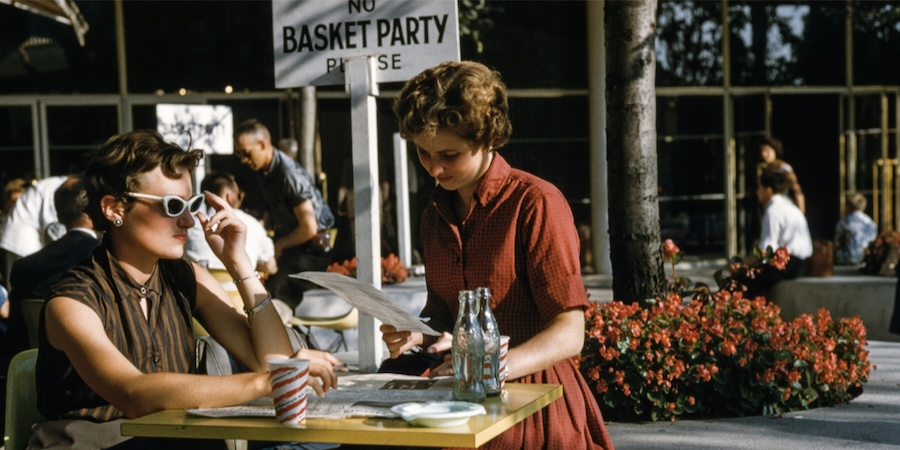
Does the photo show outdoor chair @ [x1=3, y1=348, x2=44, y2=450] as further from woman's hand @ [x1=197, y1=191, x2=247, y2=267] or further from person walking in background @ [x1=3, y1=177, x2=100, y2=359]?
person walking in background @ [x1=3, y1=177, x2=100, y2=359]

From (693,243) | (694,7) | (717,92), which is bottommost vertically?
(693,243)

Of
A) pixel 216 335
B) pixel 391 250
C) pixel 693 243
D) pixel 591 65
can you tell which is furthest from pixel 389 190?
pixel 216 335

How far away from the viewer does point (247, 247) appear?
723cm

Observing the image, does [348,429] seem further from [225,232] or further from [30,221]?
[30,221]

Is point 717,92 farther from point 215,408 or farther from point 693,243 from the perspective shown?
point 215,408

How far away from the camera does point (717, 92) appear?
16.0 m

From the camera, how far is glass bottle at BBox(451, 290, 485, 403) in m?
2.70

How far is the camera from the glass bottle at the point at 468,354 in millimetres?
2697

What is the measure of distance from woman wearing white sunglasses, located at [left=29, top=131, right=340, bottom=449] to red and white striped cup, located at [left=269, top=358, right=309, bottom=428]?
136mm

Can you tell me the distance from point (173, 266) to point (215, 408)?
0.74 metres

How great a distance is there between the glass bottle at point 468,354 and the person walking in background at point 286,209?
499cm

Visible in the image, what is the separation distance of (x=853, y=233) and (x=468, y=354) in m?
12.9

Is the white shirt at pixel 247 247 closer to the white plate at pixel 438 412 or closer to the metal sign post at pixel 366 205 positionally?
the metal sign post at pixel 366 205

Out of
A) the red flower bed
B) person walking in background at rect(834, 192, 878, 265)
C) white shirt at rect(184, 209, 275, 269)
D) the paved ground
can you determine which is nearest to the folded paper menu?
the paved ground
